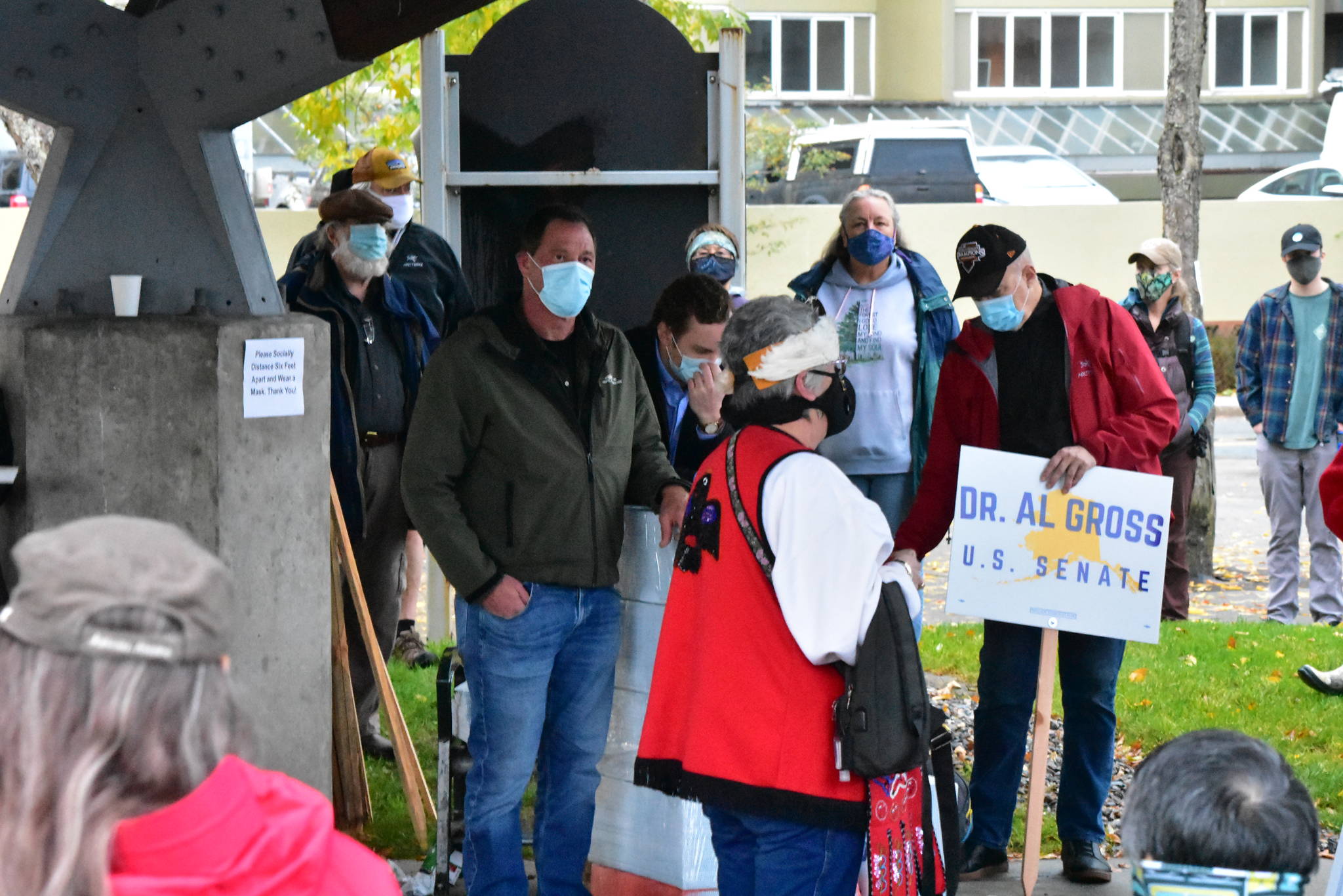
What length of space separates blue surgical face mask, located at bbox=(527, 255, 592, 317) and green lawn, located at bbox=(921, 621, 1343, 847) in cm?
253

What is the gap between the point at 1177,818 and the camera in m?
1.96

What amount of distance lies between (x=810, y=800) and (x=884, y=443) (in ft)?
7.86

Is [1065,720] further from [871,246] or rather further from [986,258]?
[871,246]

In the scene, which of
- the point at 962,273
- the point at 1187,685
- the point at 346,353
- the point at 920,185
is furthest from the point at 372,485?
the point at 920,185

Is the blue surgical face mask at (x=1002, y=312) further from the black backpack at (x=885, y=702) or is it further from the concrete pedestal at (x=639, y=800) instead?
the black backpack at (x=885, y=702)

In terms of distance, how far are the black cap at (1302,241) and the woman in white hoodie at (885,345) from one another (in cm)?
401

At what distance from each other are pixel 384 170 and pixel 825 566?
3.51 meters

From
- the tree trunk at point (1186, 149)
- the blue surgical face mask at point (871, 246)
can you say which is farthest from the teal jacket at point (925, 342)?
the tree trunk at point (1186, 149)

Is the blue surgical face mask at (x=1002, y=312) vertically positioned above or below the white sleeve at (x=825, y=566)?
above

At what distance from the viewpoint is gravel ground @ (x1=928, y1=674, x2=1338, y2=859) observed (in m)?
5.53

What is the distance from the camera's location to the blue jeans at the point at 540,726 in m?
4.23

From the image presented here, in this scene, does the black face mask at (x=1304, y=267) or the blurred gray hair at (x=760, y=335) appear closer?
the blurred gray hair at (x=760, y=335)

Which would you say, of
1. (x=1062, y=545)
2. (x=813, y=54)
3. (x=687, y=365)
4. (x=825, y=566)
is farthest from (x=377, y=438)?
(x=813, y=54)

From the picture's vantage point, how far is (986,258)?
15.1 ft
